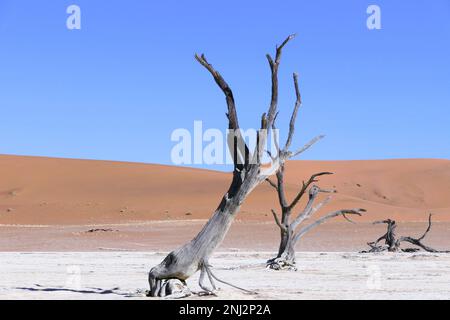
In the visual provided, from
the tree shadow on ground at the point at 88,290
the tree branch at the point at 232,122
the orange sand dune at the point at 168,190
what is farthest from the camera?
the orange sand dune at the point at 168,190

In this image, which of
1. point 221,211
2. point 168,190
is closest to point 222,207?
point 221,211

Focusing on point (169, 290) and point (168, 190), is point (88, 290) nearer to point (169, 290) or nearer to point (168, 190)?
point (169, 290)

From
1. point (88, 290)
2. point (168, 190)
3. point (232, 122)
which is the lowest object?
point (88, 290)

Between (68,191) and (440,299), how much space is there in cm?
5074

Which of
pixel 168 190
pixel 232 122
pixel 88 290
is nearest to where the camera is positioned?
pixel 232 122

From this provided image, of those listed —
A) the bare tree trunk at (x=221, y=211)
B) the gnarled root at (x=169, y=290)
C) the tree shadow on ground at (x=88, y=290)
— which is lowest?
the tree shadow on ground at (x=88, y=290)

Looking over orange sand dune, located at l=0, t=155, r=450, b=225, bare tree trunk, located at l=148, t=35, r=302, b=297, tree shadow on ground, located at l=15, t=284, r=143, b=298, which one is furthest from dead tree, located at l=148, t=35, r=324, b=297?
orange sand dune, located at l=0, t=155, r=450, b=225

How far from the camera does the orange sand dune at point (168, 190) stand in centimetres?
4384

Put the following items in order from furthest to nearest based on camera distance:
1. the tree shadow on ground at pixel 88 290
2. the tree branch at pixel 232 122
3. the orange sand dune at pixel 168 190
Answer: the orange sand dune at pixel 168 190, the tree shadow on ground at pixel 88 290, the tree branch at pixel 232 122

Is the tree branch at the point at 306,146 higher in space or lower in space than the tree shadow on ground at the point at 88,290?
higher

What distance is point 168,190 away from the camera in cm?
5875

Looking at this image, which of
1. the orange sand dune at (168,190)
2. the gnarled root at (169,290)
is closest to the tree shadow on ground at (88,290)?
the gnarled root at (169,290)

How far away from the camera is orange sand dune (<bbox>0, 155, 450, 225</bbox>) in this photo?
4384 cm

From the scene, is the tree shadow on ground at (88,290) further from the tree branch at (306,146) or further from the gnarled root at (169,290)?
the tree branch at (306,146)
